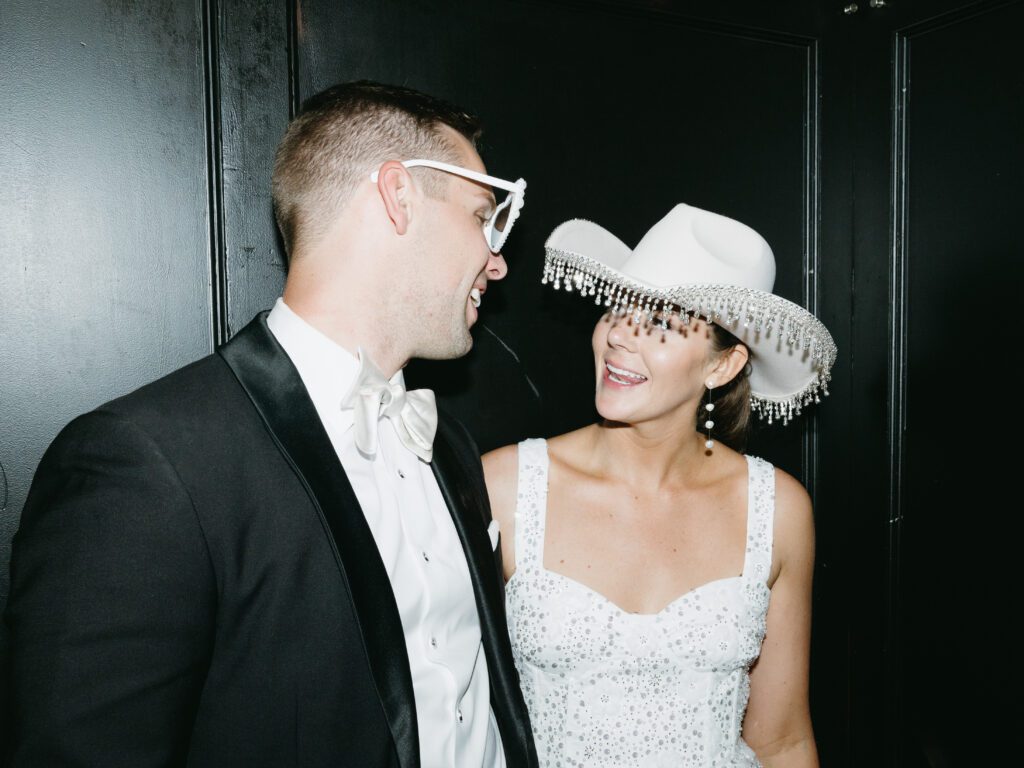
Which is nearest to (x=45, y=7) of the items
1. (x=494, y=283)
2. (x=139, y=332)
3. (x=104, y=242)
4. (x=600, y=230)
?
(x=104, y=242)

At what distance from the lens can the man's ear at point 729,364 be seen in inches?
71.1

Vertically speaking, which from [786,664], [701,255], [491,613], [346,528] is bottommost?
[786,664]

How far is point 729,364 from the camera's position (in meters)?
1.82

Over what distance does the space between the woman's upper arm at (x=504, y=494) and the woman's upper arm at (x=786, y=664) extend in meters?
0.62

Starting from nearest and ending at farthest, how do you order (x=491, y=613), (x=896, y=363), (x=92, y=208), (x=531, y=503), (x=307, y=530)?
(x=307, y=530) → (x=491, y=613) → (x=92, y=208) → (x=531, y=503) → (x=896, y=363)

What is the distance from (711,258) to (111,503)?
3.88 ft

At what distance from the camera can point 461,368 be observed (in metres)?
1.87

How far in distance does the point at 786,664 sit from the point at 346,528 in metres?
1.22

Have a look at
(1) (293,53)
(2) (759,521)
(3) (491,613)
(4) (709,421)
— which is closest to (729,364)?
(4) (709,421)

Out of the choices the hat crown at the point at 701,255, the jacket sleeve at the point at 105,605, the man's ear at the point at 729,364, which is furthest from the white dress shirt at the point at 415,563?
the man's ear at the point at 729,364

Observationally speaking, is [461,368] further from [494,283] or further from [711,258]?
[711,258]

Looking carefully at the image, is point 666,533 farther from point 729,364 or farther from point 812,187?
point 812,187

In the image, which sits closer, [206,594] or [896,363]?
[206,594]

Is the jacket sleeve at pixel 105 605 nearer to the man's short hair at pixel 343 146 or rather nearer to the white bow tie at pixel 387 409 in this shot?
the white bow tie at pixel 387 409
